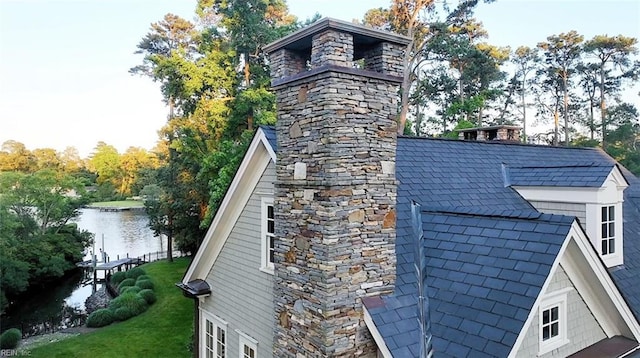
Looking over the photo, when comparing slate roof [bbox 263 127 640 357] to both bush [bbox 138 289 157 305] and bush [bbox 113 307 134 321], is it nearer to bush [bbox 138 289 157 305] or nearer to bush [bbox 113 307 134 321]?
bush [bbox 113 307 134 321]

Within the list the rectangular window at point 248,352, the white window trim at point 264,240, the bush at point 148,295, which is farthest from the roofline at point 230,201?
the bush at point 148,295

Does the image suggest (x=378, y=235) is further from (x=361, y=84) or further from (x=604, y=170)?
(x=604, y=170)

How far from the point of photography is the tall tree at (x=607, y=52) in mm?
31748

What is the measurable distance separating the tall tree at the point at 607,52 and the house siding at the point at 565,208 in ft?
95.0

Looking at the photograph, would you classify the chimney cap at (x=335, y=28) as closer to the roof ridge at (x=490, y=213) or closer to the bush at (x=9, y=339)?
the roof ridge at (x=490, y=213)

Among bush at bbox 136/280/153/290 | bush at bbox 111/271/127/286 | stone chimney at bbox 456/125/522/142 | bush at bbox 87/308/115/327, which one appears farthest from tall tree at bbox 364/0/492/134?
bush at bbox 111/271/127/286

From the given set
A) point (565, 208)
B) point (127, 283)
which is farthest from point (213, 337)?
point (127, 283)

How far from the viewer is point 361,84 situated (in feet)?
15.9

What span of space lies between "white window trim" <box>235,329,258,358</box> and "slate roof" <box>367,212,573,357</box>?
124 inches

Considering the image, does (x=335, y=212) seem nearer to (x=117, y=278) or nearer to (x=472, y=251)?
(x=472, y=251)

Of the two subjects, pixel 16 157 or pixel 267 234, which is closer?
pixel 267 234

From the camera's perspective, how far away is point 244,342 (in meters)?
7.23

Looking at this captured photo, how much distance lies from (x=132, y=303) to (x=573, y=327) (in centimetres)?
1726

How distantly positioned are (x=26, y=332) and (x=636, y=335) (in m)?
20.9
